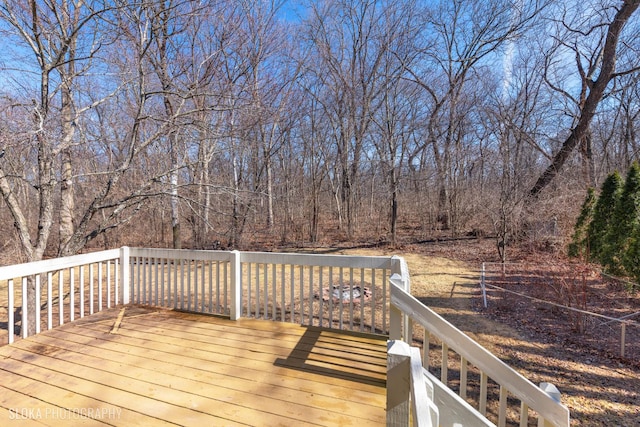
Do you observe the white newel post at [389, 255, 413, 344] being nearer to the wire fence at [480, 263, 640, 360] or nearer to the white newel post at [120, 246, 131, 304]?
the wire fence at [480, 263, 640, 360]

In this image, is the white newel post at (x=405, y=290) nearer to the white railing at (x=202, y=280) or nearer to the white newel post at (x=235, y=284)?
the white railing at (x=202, y=280)

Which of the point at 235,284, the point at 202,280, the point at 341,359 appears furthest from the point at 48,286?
the point at 341,359

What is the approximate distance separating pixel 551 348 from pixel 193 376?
4378mm

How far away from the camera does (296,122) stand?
528 inches

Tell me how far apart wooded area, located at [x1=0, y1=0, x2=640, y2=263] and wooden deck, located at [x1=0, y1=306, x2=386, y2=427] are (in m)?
1.96

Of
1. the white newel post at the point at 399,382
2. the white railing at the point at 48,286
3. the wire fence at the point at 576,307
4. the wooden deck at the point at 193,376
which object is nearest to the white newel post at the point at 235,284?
the wooden deck at the point at 193,376

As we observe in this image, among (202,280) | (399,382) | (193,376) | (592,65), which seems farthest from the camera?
(592,65)

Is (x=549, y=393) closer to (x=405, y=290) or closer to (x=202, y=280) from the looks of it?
(x=405, y=290)

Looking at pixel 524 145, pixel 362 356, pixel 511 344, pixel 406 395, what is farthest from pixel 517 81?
pixel 406 395

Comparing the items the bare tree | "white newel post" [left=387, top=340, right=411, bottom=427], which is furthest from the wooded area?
"white newel post" [left=387, top=340, right=411, bottom=427]

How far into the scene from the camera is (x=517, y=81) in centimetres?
1245

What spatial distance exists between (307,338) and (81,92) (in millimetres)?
5245

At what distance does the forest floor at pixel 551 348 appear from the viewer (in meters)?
3.00

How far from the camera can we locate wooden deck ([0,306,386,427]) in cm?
188
